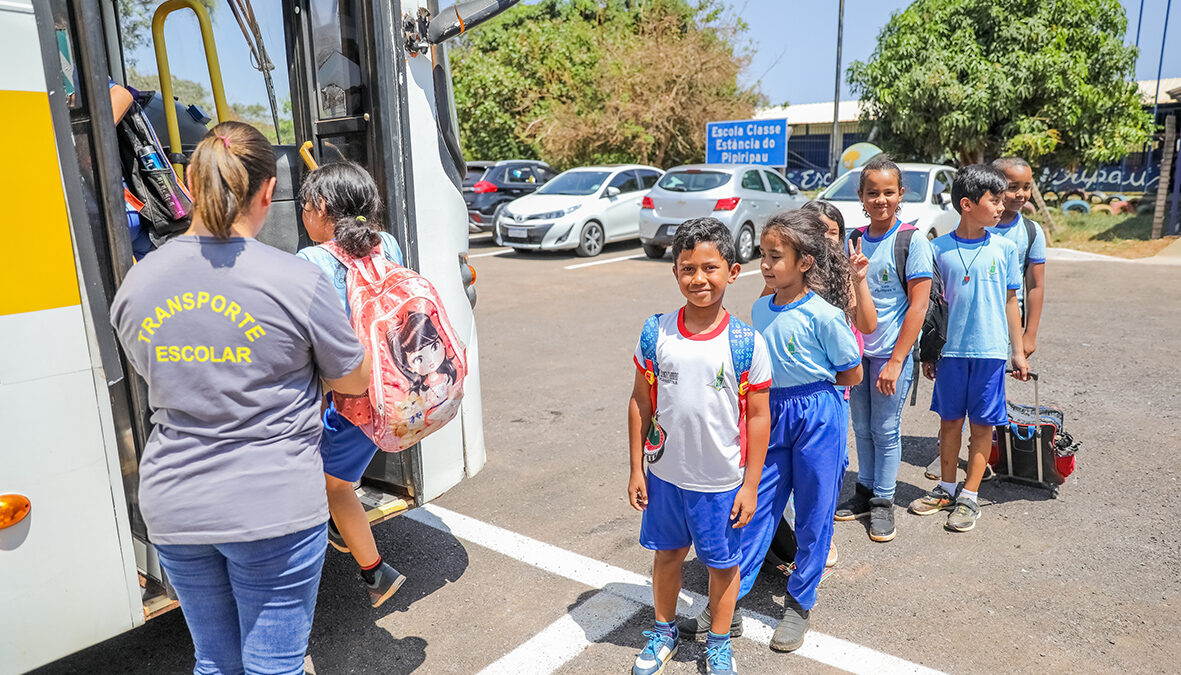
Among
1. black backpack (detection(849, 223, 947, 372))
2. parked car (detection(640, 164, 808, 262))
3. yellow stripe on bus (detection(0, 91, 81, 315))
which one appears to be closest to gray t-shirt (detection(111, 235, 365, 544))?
yellow stripe on bus (detection(0, 91, 81, 315))

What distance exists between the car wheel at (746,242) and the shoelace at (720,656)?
1138cm

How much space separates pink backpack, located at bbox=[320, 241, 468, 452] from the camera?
254 centimetres

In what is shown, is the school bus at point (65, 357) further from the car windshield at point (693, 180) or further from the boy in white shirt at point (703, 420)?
the car windshield at point (693, 180)

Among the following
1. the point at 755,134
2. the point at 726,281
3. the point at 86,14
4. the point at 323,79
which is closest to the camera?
the point at 86,14

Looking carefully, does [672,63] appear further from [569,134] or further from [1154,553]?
[1154,553]

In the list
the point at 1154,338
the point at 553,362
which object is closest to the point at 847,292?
the point at 553,362

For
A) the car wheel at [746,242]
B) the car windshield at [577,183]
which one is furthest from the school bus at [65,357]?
the car windshield at [577,183]

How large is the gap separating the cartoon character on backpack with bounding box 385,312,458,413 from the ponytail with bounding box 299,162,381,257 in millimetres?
349

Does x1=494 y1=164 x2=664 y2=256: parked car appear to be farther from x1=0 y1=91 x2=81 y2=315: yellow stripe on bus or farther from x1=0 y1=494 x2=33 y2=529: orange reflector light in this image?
x1=0 y1=494 x2=33 y2=529: orange reflector light

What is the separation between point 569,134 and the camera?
879 inches

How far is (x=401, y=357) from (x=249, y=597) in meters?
0.80

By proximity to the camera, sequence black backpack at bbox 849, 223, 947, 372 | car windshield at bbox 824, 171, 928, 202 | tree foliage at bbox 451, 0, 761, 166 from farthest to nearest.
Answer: tree foliage at bbox 451, 0, 761, 166, car windshield at bbox 824, 171, 928, 202, black backpack at bbox 849, 223, 947, 372

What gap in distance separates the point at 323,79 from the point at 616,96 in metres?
19.1

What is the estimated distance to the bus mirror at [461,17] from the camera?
3.18 m
